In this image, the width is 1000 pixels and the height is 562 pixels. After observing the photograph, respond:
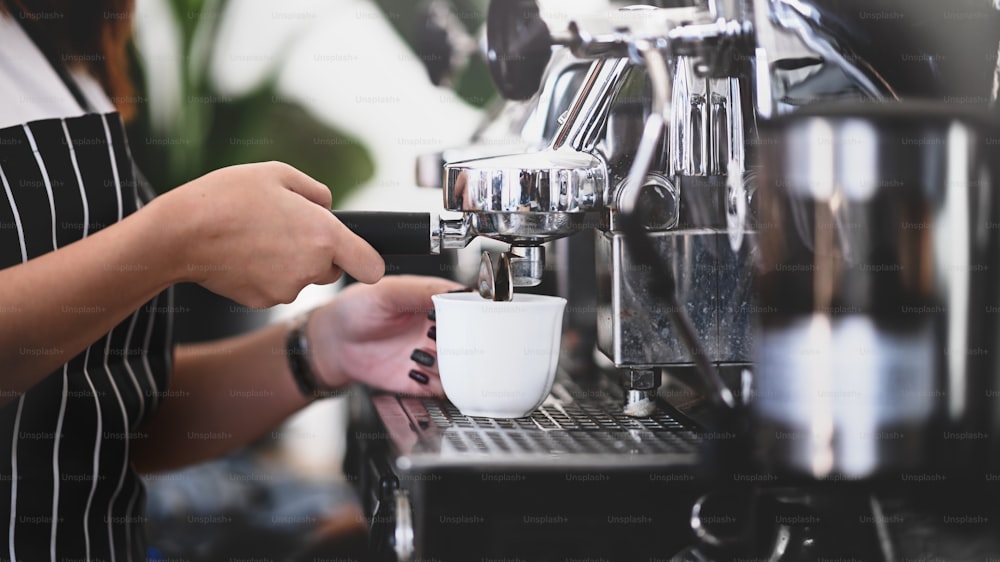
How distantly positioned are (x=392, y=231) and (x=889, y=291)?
0.98 ft

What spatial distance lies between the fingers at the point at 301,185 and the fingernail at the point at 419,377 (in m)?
0.17

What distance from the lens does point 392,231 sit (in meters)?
0.61

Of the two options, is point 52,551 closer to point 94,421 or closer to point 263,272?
point 94,421

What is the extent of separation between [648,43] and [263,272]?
0.93 ft

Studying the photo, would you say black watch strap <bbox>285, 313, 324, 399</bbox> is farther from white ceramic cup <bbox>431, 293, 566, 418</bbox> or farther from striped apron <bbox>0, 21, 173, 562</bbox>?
white ceramic cup <bbox>431, 293, 566, 418</bbox>

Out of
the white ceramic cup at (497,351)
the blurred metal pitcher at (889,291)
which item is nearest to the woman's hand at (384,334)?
the white ceramic cup at (497,351)

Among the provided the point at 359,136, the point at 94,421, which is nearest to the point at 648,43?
the point at 94,421

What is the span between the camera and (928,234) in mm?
460

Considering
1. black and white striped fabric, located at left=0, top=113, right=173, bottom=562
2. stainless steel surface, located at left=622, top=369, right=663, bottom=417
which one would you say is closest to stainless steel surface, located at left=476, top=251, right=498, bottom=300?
stainless steel surface, located at left=622, top=369, right=663, bottom=417

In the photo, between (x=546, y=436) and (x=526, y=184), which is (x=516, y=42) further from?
(x=546, y=436)

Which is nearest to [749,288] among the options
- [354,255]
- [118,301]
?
[354,255]

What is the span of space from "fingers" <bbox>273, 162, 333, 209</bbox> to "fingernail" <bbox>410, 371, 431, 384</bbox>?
0.17m

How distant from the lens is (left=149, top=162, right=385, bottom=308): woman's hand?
582 mm

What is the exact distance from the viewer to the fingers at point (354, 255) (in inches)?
23.2
